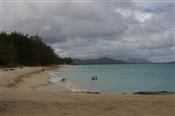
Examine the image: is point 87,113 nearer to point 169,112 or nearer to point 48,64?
point 169,112

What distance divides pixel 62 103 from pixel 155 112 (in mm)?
3268

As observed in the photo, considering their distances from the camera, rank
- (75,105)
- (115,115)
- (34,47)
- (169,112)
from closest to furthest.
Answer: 1. (115,115)
2. (169,112)
3. (75,105)
4. (34,47)

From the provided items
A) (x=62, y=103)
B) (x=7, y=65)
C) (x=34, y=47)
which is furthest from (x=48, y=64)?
(x=62, y=103)

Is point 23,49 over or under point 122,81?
over

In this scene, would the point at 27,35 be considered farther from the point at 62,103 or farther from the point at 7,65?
the point at 62,103

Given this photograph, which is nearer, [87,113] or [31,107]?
[87,113]

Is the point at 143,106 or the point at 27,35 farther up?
the point at 27,35

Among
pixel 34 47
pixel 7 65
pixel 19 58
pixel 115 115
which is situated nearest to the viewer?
pixel 115 115

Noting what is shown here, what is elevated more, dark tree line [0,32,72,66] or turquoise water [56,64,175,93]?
dark tree line [0,32,72,66]

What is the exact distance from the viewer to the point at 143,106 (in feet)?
37.0

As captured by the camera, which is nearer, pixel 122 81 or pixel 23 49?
pixel 122 81

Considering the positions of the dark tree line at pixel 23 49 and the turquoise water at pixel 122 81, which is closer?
the turquoise water at pixel 122 81

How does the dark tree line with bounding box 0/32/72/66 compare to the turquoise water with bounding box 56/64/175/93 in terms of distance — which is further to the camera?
the dark tree line with bounding box 0/32/72/66

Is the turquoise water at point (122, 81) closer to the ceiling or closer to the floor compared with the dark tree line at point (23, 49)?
closer to the floor
